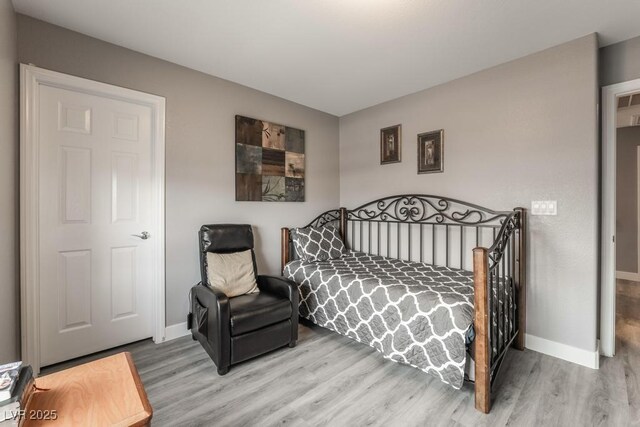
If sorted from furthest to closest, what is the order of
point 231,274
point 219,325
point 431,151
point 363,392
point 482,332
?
point 431,151 → point 231,274 → point 219,325 → point 363,392 → point 482,332

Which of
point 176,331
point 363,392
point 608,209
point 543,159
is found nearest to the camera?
point 363,392

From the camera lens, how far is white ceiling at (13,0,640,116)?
1783 millimetres

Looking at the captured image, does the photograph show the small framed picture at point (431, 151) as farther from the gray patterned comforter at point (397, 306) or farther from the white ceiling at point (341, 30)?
the gray patterned comforter at point (397, 306)

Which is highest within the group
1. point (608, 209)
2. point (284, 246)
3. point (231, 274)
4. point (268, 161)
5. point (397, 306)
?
point (268, 161)

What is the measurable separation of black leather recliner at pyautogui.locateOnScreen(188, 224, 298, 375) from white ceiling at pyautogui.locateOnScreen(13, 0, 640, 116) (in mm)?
1490

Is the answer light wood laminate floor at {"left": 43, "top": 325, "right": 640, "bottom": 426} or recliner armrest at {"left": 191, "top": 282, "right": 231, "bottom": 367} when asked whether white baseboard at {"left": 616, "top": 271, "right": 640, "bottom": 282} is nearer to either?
light wood laminate floor at {"left": 43, "top": 325, "right": 640, "bottom": 426}

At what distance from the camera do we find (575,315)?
7.04ft

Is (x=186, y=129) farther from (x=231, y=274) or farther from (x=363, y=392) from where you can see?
(x=363, y=392)

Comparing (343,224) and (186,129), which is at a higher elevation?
(186,129)

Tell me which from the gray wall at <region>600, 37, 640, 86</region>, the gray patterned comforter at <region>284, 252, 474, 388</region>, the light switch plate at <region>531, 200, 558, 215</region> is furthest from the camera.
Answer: the light switch plate at <region>531, 200, 558, 215</region>

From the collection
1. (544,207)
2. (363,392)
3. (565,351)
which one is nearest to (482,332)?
(363,392)

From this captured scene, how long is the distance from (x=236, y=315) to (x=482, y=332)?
1557mm

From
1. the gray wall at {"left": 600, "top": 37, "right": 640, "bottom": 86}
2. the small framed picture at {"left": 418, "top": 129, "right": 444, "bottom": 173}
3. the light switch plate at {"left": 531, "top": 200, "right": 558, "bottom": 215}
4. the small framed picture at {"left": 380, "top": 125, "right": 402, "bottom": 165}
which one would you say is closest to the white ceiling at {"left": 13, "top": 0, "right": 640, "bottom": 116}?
the gray wall at {"left": 600, "top": 37, "right": 640, "bottom": 86}

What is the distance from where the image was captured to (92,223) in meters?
2.20
